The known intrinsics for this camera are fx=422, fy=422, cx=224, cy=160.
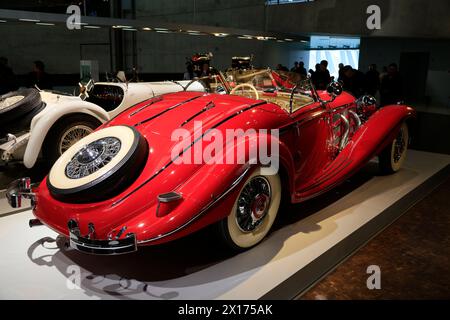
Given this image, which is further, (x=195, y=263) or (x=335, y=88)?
(x=335, y=88)

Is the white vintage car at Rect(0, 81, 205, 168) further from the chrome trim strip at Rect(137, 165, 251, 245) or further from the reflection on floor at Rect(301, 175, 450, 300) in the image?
the reflection on floor at Rect(301, 175, 450, 300)

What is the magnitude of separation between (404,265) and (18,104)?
13.3 feet

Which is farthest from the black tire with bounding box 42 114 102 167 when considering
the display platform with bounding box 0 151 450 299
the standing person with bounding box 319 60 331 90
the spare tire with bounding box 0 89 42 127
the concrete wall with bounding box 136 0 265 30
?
the concrete wall with bounding box 136 0 265 30

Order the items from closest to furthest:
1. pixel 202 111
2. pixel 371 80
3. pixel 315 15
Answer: pixel 202 111 → pixel 371 80 → pixel 315 15

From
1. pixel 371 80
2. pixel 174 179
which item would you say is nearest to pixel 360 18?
pixel 371 80

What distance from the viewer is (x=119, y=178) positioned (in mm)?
2629

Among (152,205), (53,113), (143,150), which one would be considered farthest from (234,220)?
(53,113)

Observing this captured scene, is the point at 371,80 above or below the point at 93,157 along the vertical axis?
above

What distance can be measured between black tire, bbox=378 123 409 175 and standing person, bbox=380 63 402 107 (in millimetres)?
4481

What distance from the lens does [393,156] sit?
490cm

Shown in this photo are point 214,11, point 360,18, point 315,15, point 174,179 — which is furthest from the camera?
point 214,11

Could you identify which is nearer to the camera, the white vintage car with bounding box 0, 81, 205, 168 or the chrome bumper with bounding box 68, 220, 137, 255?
the chrome bumper with bounding box 68, 220, 137, 255

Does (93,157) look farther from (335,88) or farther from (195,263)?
(335,88)

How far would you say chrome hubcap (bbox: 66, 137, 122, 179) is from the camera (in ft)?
8.98
